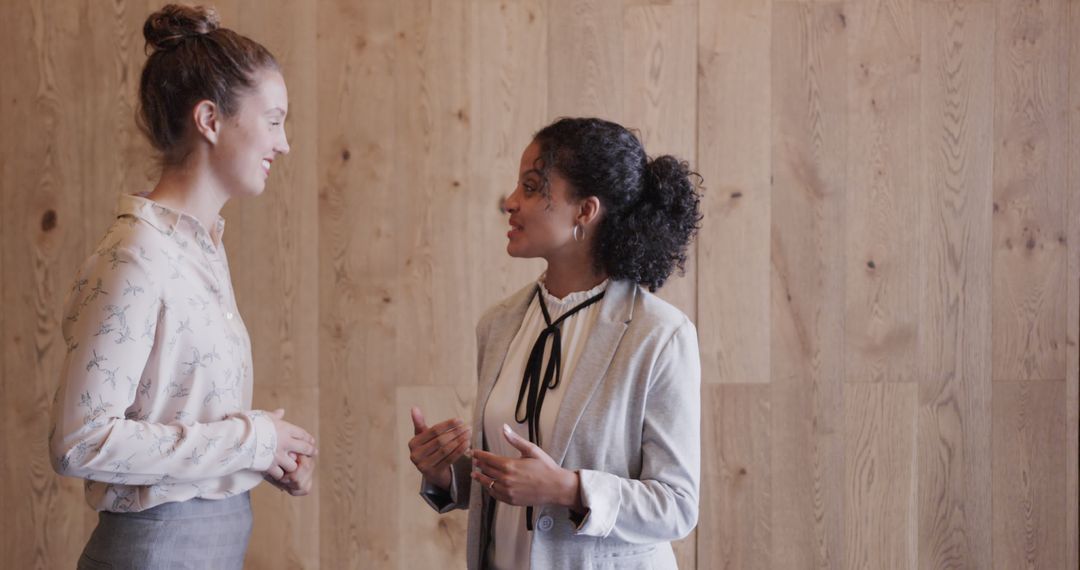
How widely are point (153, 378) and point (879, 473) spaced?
2003mm

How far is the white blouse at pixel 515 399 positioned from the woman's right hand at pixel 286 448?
0.31 metres

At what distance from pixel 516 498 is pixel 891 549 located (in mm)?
1631

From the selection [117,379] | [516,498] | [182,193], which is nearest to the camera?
[117,379]

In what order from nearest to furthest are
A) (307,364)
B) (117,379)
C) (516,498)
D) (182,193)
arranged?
(117,379)
(516,498)
(182,193)
(307,364)

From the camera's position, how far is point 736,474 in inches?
106

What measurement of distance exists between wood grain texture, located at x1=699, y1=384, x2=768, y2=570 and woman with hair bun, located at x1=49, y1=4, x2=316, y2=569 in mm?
1347

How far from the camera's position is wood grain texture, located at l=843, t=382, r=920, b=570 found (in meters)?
2.70

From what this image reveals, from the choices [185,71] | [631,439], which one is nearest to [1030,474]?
[631,439]

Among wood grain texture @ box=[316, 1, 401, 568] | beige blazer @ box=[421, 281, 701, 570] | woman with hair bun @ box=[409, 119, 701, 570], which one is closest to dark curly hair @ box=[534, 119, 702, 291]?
woman with hair bun @ box=[409, 119, 701, 570]

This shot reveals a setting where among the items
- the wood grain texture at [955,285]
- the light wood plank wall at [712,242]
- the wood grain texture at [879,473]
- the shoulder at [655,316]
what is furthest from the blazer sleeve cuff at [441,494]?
the wood grain texture at [955,285]

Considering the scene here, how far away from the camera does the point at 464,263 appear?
8.77 ft

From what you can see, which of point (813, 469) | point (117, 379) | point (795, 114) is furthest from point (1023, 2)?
point (117, 379)

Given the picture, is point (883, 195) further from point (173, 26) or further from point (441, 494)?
point (173, 26)

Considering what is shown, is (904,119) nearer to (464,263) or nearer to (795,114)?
(795,114)
